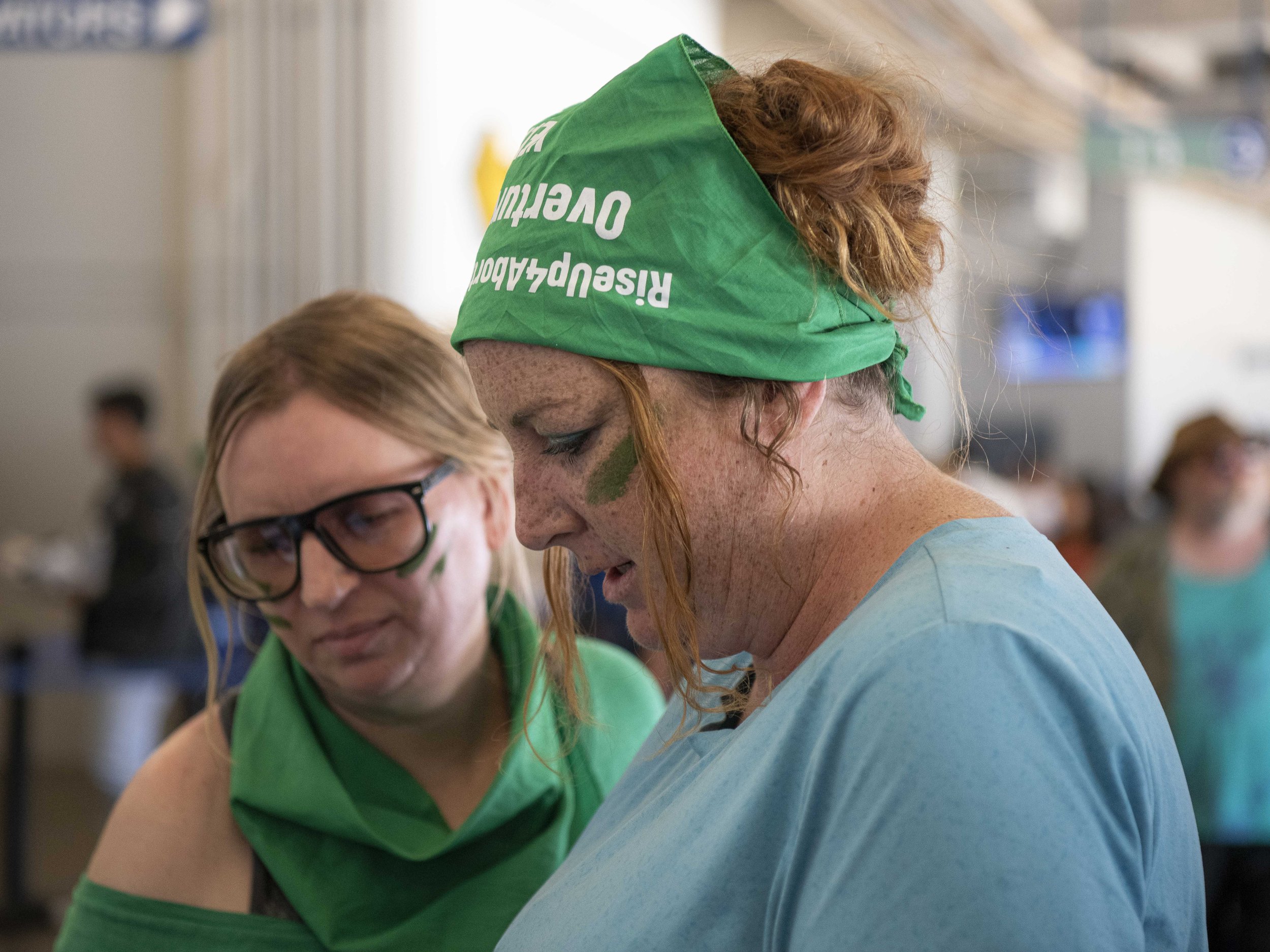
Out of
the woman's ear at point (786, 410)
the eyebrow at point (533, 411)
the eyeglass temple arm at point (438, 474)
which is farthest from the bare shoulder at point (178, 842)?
the woman's ear at point (786, 410)

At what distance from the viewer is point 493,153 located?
18.4 ft

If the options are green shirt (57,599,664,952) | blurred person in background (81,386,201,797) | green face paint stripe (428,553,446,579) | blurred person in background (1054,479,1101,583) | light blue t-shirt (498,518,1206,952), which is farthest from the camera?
blurred person in background (1054,479,1101,583)

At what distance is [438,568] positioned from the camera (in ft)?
4.84

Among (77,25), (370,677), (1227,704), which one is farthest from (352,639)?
(77,25)

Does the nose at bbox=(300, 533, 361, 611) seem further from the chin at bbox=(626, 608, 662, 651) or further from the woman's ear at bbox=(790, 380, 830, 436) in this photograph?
the woman's ear at bbox=(790, 380, 830, 436)

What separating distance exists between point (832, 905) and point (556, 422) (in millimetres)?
421

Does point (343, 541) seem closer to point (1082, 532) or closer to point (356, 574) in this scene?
point (356, 574)

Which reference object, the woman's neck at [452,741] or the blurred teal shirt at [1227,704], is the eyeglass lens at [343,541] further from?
the blurred teal shirt at [1227,704]

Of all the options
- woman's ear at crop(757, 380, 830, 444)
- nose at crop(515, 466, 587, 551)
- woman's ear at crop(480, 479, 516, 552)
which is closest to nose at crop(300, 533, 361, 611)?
woman's ear at crop(480, 479, 516, 552)

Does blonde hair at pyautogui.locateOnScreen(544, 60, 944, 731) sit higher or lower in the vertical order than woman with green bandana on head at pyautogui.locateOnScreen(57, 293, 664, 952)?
higher

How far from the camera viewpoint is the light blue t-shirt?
69 centimetres

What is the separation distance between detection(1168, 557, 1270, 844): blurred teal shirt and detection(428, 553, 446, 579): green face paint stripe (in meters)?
2.43

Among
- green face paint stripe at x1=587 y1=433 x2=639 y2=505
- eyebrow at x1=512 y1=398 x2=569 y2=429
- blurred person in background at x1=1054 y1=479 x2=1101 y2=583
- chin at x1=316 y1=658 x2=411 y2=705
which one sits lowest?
blurred person in background at x1=1054 y1=479 x2=1101 y2=583

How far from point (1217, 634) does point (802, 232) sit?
2.85m
